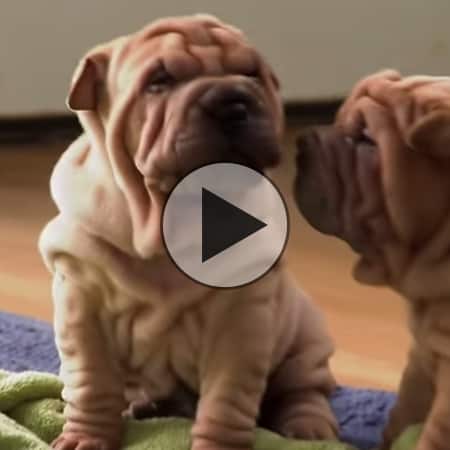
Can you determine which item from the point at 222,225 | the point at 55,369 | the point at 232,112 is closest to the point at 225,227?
the point at 222,225

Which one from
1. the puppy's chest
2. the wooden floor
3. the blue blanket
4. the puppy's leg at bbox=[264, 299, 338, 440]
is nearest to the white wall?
the wooden floor

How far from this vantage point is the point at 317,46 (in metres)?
2.37

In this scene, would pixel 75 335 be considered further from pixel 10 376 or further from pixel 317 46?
pixel 317 46

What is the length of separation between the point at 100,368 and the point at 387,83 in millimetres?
414

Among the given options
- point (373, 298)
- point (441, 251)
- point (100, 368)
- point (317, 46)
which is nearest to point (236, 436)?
point (100, 368)

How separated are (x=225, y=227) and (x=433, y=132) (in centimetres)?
23

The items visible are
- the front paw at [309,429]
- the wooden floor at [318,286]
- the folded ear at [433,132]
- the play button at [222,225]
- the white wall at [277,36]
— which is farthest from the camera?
the white wall at [277,36]

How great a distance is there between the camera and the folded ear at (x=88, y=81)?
109 centimetres

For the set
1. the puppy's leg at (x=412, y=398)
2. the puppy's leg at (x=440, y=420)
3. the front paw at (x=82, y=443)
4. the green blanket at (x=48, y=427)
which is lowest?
the green blanket at (x=48, y=427)

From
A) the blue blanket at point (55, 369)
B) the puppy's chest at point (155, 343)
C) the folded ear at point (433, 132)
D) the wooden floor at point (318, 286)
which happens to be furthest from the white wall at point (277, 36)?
the folded ear at point (433, 132)

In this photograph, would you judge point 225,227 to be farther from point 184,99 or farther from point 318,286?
point 318,286

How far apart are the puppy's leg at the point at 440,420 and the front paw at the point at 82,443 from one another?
0.33m

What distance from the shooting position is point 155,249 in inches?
43.4

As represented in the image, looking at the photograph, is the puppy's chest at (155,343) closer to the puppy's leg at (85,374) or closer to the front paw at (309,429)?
the puppy's leg at (85,374)
